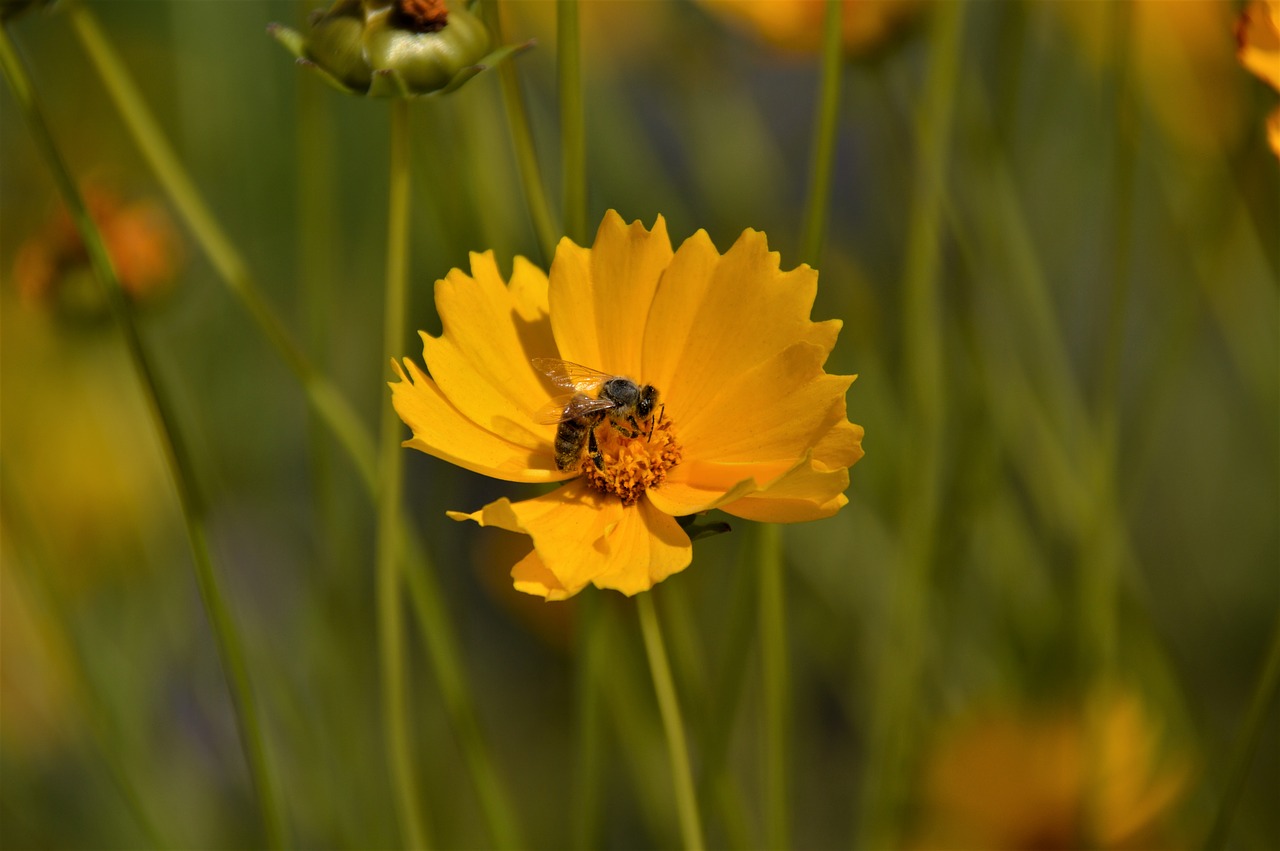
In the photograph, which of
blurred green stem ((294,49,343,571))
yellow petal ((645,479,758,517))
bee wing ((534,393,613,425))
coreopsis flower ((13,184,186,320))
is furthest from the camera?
coreopsis flower ((13,184,186,320))

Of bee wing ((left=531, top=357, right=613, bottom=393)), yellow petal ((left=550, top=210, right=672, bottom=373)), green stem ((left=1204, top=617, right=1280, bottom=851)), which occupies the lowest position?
green stem ((left=1204, top=617, right=1280, bottom=851))

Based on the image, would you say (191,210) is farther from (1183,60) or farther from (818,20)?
(1183,60)

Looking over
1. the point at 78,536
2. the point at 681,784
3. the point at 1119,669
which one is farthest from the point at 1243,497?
the point at 78,536

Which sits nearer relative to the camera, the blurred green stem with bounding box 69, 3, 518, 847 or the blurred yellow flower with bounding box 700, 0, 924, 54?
the blurred green stem with bounding box 69, 3, 518, 847

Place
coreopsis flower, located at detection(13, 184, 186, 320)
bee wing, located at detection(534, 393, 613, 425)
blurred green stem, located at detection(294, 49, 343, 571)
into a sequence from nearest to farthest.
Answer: bee wing, located at detection(534, 393, 613, 425) < blurred green stem, located at detection(294, 49, 343, 571) < coreopsis flower, located at detection(13, 184, 186, 320)

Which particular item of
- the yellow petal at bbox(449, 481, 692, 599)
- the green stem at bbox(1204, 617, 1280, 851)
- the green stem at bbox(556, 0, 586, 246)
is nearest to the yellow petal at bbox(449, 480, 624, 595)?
the yellow petal at bbox(449, 481, 692, 599)

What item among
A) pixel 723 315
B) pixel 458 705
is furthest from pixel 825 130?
pixel 458 705

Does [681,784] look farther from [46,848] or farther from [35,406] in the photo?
[35,406]

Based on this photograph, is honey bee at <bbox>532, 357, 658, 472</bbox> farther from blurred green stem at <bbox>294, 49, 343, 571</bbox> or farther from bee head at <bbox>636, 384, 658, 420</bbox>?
blurred green stem at <bbox>294, 49, 343, 571</bbox>
